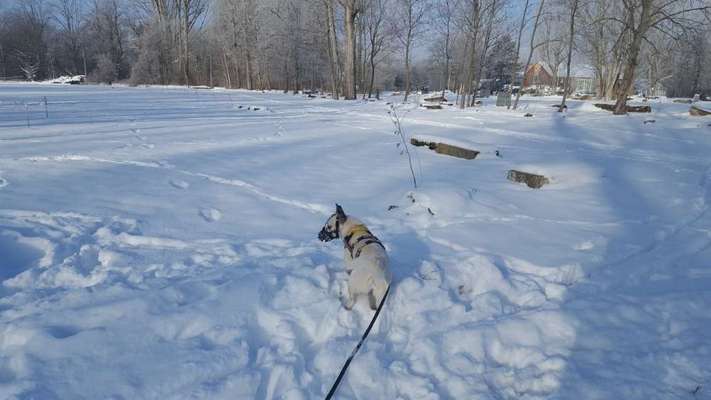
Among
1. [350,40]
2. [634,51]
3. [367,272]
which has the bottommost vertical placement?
[367,272]

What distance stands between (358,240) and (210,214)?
7.76 feet

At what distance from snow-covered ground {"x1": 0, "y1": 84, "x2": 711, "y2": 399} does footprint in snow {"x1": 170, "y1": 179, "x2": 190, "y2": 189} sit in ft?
0.25

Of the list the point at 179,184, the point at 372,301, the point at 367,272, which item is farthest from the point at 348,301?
the point at 179,184

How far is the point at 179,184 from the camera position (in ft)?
18.5

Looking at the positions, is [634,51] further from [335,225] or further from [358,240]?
[358,240]

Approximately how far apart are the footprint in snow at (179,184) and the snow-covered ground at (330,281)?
0.08 metres

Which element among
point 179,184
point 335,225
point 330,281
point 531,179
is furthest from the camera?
point 531,179

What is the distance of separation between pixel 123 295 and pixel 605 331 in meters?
3.61

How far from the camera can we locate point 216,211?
4777mm

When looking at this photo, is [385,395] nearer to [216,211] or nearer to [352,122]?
[216,211]

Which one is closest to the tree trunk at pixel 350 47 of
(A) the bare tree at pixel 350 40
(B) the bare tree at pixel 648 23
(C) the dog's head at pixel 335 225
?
(A) the bare tree at pixel 350 40

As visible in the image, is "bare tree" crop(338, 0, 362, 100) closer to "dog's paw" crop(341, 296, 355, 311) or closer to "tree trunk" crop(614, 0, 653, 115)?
"tree trunk" crop(614, 0, 653, 115)

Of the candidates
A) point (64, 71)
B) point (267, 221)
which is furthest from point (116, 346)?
point (64, 71)

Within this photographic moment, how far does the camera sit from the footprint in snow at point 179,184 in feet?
18.2
